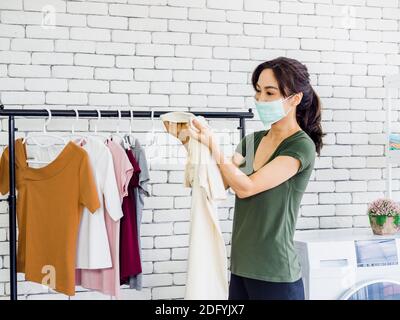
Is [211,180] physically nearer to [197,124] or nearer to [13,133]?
[197,124]

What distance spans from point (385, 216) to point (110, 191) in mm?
1269

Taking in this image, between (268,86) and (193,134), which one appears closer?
(193,134)

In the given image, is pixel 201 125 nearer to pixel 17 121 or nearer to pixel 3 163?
pixel 3 163

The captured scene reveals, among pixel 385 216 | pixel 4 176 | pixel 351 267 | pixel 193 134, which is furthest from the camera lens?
pixel 385 216

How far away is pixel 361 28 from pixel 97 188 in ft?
5.37

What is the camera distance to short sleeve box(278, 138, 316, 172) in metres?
1.58

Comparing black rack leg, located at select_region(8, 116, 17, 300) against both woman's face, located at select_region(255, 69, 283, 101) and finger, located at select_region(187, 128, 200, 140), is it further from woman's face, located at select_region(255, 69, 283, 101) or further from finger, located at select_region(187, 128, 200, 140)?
woman's face, located at select_region(255, 69, 283, 101)

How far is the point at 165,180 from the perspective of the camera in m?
2.49

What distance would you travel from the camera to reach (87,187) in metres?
1.87

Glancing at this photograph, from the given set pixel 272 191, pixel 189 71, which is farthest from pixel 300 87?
pixel 189 71

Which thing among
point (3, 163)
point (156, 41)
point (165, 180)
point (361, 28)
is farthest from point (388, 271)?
point (3, 163)

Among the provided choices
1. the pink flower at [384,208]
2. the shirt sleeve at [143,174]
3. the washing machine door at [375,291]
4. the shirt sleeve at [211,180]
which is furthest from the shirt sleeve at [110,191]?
the pink flower at [384,208]

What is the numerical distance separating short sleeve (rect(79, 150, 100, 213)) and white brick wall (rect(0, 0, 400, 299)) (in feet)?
1.73

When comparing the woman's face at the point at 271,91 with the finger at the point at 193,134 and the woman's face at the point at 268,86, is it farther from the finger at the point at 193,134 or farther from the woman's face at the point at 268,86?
the finger at the point at 193,134
